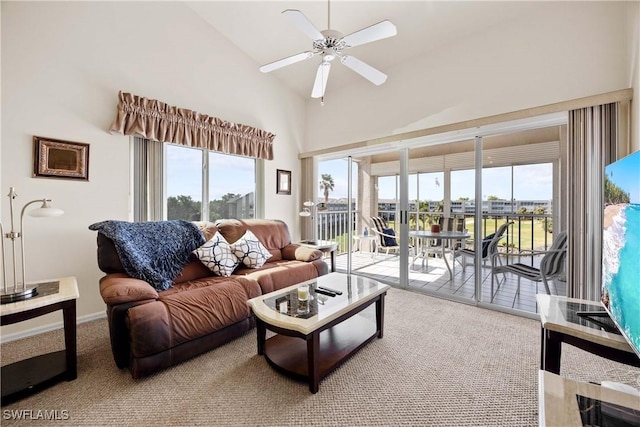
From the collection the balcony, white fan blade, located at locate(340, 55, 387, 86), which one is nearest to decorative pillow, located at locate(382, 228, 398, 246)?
the balcony

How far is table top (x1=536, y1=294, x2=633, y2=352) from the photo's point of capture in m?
1.22

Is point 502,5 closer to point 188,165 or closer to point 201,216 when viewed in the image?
point 188,165

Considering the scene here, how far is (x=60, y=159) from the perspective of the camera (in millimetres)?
2516

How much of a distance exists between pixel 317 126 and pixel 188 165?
2293 millimetres

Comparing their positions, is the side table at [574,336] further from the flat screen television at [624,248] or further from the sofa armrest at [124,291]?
the sofa armrest at [124,291]

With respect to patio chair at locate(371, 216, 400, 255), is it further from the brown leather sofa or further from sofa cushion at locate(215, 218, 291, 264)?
the brown leather sofa

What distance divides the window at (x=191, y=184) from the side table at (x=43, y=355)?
4.55 ft

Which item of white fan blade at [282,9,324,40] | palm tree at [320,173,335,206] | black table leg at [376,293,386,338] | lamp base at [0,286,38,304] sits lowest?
black table leg at [376,293,386,338]

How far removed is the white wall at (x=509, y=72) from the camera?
2.30 meters

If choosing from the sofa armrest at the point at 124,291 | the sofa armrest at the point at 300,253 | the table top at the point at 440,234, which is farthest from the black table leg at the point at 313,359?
the table top at the point at 440,234

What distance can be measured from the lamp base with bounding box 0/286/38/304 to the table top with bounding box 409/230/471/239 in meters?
3.81

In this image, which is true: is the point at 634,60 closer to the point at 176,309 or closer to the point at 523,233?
the point at 523,233

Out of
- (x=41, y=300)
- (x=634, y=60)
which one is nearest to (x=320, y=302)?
(x=41, y=300)

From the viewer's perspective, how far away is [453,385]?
5.69ft
